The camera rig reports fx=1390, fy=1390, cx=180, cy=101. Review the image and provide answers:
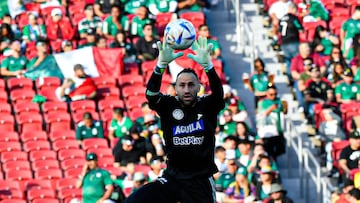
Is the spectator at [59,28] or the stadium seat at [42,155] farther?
the spectator at [59,28]

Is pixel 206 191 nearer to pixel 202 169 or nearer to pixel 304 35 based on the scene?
pixel 202 169

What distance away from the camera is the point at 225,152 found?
65.2 feet

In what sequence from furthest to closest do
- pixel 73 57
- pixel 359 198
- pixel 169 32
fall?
pixel 73 57 < pixel 359 198 < pixel 169 32

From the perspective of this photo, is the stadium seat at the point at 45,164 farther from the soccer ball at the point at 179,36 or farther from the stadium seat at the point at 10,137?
the soccer ball at the point at 179,36

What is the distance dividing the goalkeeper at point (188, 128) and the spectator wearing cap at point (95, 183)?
657cm

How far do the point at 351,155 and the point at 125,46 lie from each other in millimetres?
4639

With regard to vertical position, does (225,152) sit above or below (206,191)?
below

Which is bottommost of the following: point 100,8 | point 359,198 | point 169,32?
point 359,198

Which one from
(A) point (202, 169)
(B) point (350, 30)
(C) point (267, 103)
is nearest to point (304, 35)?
(B) point (350, 30)

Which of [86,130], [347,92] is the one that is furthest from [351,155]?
[86,130]

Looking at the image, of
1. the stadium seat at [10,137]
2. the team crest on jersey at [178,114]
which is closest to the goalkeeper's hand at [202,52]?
the team crest on jersey at [178,114]

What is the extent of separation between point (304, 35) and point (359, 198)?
5886 mm

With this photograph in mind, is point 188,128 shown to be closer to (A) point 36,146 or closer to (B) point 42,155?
(B) point 42,155

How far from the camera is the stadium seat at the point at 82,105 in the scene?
2172cm
